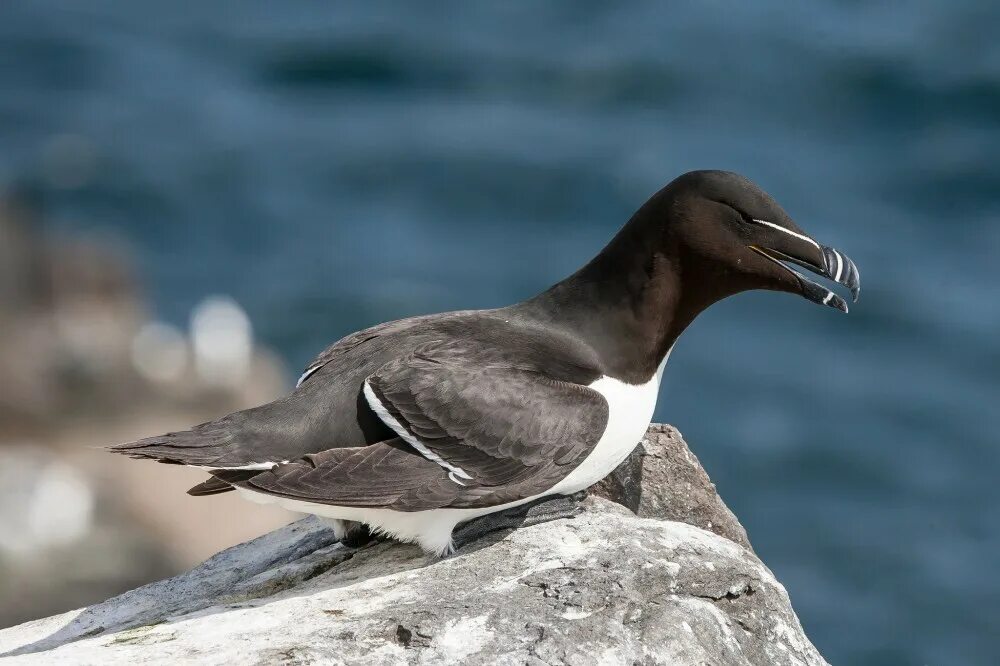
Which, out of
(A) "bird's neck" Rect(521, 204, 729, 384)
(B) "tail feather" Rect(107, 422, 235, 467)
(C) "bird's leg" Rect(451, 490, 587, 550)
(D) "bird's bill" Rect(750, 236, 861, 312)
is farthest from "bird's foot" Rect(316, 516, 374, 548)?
(D) "bird's bill" Rect(750, 236, 861, 312)

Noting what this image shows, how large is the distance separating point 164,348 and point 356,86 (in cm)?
615

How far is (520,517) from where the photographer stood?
19.7 ft

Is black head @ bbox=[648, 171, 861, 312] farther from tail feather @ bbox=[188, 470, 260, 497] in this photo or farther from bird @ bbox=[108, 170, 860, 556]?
tail feather @ bbox=[188, 470, 260, 497]

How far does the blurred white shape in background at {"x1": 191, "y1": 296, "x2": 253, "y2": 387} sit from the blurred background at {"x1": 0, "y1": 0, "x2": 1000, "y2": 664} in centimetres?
6

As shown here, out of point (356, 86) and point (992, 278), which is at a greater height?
point (356, 86)

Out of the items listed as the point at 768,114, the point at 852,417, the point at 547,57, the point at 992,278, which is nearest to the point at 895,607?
the point at 852,417

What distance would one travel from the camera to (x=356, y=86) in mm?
19609

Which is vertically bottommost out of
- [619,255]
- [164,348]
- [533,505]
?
[164,348]

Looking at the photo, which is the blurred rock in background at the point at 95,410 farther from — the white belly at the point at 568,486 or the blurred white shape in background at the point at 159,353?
the white belly at the point at 568,486

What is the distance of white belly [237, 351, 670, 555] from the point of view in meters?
5.64

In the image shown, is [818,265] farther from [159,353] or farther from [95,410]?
[159,353]

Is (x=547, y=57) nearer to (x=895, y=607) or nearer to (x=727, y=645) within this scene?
(x=895, y=607)

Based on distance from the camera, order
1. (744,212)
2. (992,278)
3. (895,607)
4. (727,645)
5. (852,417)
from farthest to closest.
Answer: (992,278) < (852,417) < (895,607) < (744,212) < (727,645)

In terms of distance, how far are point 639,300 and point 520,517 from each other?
1047mm
